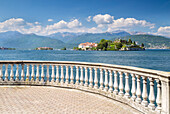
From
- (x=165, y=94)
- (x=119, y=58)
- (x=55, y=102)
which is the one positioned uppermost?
(x=165, y=94)

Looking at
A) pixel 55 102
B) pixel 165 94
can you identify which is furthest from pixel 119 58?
pixel 165 94

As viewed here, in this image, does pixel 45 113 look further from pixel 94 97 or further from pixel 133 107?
pixel 133 107

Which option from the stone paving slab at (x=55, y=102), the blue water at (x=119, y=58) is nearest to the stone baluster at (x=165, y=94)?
the stone paving slab at (x=55, y=102)

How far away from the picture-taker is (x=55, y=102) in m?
6.01

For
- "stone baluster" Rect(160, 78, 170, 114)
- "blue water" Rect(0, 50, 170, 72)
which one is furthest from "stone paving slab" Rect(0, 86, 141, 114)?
"blue water" Rect(0, 50, 170, 72)

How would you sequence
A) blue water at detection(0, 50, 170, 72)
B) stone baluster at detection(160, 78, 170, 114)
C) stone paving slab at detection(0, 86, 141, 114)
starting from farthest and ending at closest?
blue water at detection(0, 50, 170, 72) < stone paving slab at detection(0, 86, 141, 114) < stone baluster at detection(160, 78, 170, 114)

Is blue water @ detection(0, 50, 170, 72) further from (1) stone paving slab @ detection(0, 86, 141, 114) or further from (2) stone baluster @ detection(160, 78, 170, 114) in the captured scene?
(2) stone baluster @ detection(160, 78, 170, 114)

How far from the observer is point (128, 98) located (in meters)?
5.93

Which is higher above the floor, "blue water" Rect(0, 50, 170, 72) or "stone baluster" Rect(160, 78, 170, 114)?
"stone baluster" Rect(160, 78, 170, 114)

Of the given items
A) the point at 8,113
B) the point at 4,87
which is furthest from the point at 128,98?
the point at 4,87

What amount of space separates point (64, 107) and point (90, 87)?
219 cm

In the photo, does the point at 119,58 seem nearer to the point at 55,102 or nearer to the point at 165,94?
the point at 55,102

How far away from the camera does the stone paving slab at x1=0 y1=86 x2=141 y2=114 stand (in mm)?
5215

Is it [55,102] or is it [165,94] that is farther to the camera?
[55,102]
